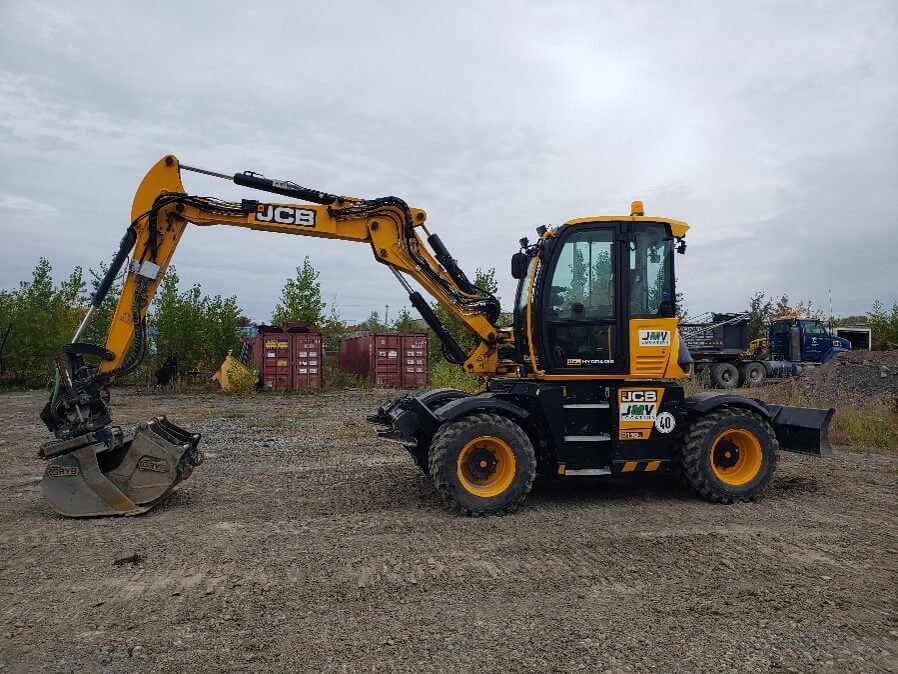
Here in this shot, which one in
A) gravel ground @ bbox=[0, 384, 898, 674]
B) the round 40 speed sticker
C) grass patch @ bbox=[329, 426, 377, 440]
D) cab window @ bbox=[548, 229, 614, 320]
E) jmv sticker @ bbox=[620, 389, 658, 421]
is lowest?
gravel ground @ bbox=[0, 384, 898, 674]

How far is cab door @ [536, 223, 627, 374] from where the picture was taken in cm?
666

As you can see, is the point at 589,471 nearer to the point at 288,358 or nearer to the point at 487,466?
the point at 487,466

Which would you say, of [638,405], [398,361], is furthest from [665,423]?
[398,361]

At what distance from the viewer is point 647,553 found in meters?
5.11

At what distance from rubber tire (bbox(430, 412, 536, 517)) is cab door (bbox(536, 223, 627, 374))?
2.74ft

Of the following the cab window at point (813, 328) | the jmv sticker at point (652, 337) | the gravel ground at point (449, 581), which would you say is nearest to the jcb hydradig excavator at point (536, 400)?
the jmv sticker at point (652, 337)

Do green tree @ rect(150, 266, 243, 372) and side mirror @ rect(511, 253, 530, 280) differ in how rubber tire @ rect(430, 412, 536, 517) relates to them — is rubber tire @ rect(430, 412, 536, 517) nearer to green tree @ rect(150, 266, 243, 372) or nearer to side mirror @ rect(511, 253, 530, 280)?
side mirror @ rect(511, 253, 530, 280)

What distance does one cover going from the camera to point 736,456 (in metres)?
6.88

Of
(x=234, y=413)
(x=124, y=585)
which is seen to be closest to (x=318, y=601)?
(x=124, y=585)

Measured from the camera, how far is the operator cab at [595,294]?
6.65 meters

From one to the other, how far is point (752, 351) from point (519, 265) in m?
22.6

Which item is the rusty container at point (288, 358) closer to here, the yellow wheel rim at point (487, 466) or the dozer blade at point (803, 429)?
the yellow wheel rim at point (487, 466)

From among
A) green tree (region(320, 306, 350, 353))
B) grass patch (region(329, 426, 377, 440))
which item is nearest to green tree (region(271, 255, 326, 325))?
green tree (region(320, 306, 350, 353))

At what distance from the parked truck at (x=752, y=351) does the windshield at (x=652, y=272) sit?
1764cm
